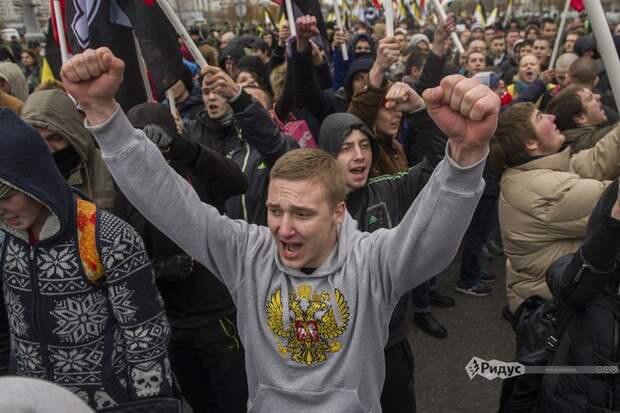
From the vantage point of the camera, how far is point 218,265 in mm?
1550

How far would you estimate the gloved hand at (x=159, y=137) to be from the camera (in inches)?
78.6

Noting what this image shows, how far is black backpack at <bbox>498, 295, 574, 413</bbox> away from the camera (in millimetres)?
1996

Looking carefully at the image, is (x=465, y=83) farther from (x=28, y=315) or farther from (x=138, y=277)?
(x=28, y=315)

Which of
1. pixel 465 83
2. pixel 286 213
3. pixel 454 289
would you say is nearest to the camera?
pixel 465 83

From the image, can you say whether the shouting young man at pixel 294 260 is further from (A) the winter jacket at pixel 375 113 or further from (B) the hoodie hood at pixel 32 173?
(A) the winter jacket at pixel 375 113

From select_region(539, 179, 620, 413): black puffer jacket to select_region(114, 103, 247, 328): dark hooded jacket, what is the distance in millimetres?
1448

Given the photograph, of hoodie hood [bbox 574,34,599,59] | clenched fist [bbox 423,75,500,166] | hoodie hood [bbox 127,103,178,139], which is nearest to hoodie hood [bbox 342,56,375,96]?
hoodie hood [bbox 127,103,178,139]

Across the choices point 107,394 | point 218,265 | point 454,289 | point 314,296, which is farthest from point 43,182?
point 454,289

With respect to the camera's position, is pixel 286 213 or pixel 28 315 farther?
pixel 28 315

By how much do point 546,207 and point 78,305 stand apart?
223 cm

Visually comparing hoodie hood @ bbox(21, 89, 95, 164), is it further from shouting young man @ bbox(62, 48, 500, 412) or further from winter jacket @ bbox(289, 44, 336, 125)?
winter jacket @ bbox(289, 44, 336, 125)

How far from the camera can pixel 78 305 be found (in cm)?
163

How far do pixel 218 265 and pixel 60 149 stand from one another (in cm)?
111

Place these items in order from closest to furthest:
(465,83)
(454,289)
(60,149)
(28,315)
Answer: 1. (465,83)
2. (28,315)
3. (60,149)
4. (454,289)
